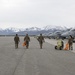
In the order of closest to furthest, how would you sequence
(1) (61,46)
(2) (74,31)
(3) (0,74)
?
(3) (0,74)
(1) (61,46)
(2) (74,31)

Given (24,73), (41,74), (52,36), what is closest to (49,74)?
(41,74)

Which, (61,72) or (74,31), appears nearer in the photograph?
(61,72)

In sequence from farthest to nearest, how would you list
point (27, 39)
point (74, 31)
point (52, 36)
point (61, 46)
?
point (52, 36) < point (74, 31) < point (27, 39) < point (61, 46)

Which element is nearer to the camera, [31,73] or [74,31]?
[31,73]

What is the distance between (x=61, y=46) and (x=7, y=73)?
18264 mm

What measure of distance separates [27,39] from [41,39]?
1.64 m

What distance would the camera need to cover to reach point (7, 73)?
11.3 m

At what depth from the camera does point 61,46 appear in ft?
95.6

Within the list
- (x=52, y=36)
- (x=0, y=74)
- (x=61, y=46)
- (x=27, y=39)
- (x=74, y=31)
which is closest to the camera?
(x=0, y=74)

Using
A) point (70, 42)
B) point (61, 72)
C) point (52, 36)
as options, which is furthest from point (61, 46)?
point (52, 36)

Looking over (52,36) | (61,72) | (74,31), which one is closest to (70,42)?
(61,72)

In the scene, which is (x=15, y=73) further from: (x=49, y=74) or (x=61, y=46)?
(x=61, y=46)

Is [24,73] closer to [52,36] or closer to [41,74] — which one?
[41,74]

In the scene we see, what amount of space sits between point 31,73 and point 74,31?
1879 inches
